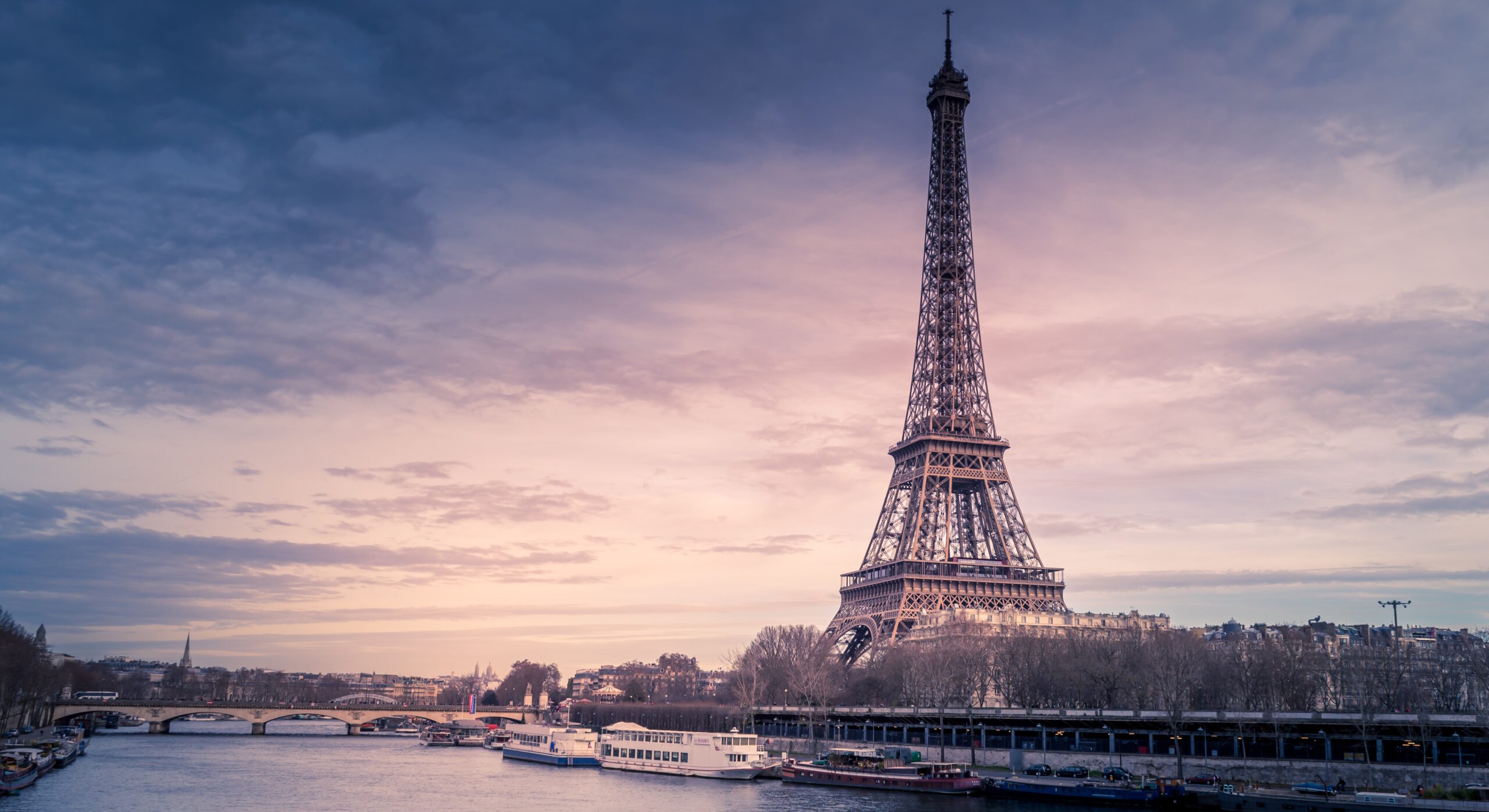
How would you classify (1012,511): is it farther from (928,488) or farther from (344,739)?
(344,739)

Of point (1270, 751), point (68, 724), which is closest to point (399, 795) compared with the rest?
point (1270, 751)

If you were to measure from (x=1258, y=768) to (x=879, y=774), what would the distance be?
85.3 ft

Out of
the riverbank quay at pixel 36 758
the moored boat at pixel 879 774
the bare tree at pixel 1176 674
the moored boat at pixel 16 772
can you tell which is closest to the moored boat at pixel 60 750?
the riverbank quay at pixel 36 758

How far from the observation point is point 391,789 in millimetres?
83000

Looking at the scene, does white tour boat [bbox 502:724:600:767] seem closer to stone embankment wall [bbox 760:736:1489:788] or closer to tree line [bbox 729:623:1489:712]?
tree line [bbox 729:623:1489:712]

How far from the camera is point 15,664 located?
113000mm

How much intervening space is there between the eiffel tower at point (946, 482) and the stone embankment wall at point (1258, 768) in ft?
114

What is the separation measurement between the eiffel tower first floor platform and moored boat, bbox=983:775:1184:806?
158 feet

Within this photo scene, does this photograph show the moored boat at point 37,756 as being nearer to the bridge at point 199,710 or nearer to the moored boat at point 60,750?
the moored boat at point 60,750

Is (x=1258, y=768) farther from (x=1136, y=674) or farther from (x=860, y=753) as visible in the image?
(x=860, y=753)

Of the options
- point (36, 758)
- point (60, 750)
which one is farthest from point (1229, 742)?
point (60, 750)

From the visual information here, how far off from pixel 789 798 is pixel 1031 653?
44.6 meters

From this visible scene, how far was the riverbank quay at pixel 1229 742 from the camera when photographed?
6794 cm

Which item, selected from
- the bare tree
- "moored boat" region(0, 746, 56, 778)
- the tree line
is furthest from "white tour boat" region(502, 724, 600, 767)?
the bare tree
